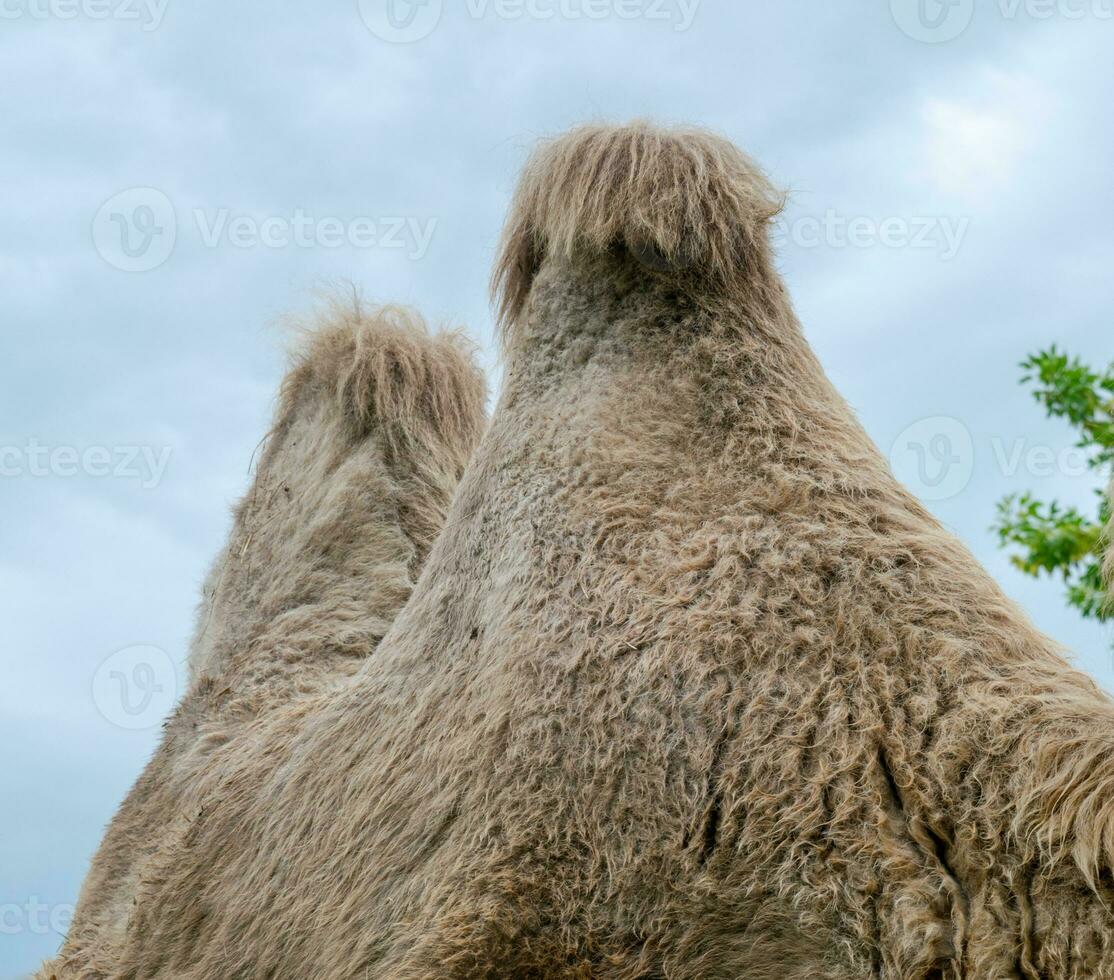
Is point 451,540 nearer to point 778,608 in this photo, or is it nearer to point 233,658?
point 778,608

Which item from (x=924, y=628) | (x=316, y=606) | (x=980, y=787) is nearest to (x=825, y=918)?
(x=980, y=787)

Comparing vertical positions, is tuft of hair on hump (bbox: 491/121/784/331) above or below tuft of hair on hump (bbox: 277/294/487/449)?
below

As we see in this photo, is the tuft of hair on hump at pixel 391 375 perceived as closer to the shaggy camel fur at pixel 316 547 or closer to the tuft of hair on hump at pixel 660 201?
the shaggy camel fur at pixel 316 547

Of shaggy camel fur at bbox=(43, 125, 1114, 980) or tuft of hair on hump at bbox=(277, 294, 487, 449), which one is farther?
tuft of hair on hump at bbox=(277, 294, 487, 449)

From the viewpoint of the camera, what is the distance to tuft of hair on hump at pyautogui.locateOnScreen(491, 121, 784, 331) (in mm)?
3744

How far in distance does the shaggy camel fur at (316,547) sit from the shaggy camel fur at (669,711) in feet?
2.05

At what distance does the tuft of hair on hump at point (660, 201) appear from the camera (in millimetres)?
3744

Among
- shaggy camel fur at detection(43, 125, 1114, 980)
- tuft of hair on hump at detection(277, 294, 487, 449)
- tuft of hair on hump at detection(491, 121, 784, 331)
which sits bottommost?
shaggy camel fur at detection(43, 125, 1114, 980)

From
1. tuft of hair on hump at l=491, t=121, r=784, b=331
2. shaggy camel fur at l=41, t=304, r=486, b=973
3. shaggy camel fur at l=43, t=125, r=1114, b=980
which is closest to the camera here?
shaggy camel fur at l=43, t=125, r=1114, b=980

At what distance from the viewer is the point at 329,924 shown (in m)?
3.56

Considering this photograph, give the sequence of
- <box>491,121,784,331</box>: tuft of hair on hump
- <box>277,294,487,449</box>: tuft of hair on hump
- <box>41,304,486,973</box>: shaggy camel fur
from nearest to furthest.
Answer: <box>491,121,784,331</box>: tuft of hair on hump < <box>41,304,486,973</box>: shaggy camel fur < <box>277,294,487,449</box>: tuft of hair on hump

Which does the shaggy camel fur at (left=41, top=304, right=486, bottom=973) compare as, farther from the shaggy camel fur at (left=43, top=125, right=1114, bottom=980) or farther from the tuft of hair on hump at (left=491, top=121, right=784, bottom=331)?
the tuft of hair on hump at (left=491, top=121, right=784, bottom=331)

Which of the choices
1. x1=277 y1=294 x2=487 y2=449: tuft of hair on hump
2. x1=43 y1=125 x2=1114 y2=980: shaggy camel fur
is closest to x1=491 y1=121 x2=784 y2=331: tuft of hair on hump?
x1=43 y1=125 x2=1114 y2=980: shaggy camel fur

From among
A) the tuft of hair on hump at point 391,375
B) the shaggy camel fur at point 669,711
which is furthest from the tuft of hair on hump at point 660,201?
the tuft of hair on hump at point 391,375
